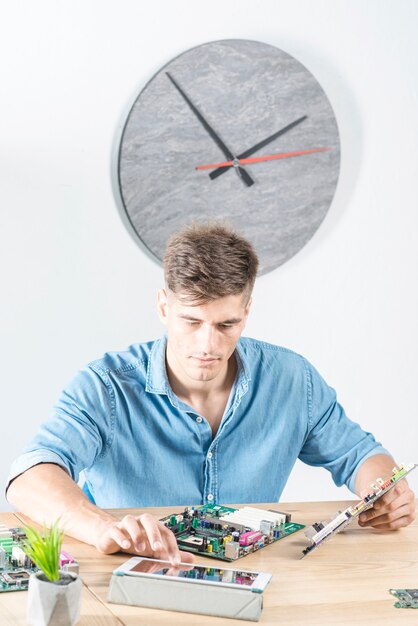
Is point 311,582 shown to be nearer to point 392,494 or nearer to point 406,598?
point 406,598

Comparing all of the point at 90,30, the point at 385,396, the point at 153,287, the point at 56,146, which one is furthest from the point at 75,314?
the point at 385,396

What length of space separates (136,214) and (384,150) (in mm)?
1040

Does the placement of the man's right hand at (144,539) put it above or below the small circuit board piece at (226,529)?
above

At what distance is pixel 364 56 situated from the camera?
10.5ft

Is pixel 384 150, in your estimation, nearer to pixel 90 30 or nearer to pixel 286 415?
pixel 90 30

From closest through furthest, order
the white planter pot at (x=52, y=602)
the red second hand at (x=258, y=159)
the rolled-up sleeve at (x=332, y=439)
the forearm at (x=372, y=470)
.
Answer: the white planter pot at (x=52, y=602) < the forearm at (x=372, y=470) < the rolled-up sleeve at (x=332, y=439) < the red second hand at (x=258, y=159)

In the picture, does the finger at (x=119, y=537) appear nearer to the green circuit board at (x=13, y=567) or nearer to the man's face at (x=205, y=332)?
the green circuit board at (x=13, y=567)

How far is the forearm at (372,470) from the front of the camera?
1.91 meters

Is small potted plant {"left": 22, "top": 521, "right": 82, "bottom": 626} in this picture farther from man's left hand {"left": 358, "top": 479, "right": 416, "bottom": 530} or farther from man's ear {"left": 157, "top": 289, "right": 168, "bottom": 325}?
man's ear {"left": 157, "top": 289, "right": 168, "bottom": 325}

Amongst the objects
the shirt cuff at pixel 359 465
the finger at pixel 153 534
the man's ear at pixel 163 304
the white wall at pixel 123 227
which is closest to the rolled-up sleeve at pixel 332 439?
the shirt cuff at pixel 359 465

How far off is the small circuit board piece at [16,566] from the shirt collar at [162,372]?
59cm

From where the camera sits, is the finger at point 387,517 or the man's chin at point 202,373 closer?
the finger at point 387,517

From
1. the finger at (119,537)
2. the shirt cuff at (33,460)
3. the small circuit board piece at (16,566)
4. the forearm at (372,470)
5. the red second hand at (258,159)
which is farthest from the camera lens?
the red second hand at (258,159)

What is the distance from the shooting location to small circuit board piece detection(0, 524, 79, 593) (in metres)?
1.28
